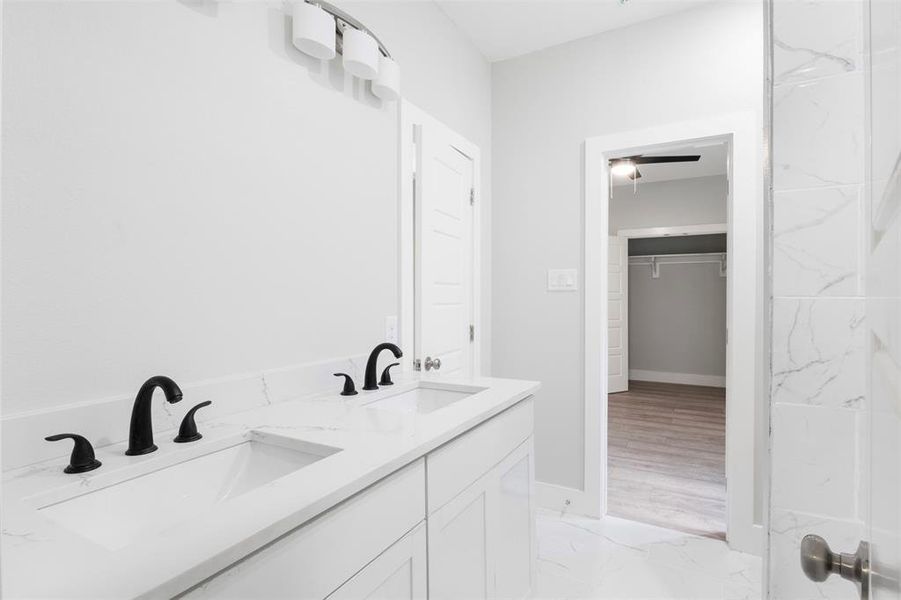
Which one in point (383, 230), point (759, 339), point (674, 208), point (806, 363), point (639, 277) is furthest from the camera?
point (639, 277)

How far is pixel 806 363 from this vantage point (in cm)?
95

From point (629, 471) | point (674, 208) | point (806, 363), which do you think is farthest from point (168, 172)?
point (674, 208)

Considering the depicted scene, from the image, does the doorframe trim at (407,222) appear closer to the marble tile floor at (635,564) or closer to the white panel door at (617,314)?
the marble tile floor at (635,564)

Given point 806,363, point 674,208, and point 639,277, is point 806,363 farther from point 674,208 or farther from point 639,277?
point 639,277

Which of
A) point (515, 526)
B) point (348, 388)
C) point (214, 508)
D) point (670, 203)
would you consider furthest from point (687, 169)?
point (214, 508)

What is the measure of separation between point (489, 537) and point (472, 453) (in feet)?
1.00

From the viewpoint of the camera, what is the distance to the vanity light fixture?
4.35 feet

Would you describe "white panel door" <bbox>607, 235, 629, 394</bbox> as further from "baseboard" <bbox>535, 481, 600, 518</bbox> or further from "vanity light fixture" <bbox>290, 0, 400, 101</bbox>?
"vanity light fixture" <bbox>290, 0, 400, 101</bbox>

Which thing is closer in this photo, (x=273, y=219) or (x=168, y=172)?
(x=168, y=172)

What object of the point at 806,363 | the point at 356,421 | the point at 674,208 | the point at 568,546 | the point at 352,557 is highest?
the point at 674,208

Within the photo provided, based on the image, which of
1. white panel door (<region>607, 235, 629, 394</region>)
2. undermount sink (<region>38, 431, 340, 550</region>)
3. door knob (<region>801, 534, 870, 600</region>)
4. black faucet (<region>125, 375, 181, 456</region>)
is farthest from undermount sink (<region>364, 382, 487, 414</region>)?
white panel door (<region>607, 235, 629, 394</region>)

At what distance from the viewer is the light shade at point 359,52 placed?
1.47 meters

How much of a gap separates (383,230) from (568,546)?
68.3 inches

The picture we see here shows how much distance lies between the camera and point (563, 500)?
2521 millimetres
